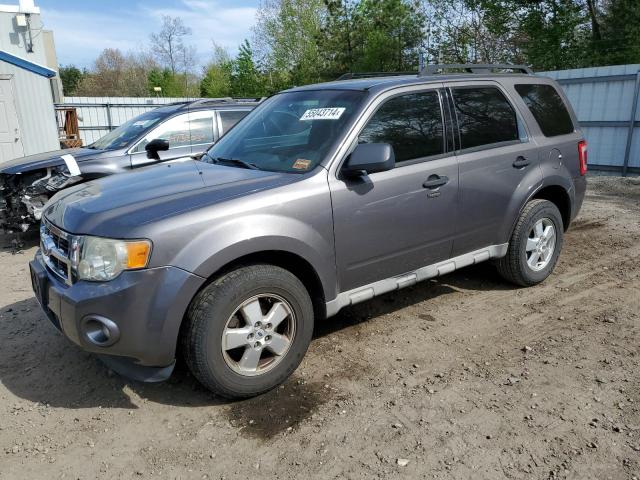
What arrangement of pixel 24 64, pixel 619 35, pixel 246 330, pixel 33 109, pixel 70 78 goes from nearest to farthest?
pixel 246 330, pixel 24 64, pixel 33 109, pixel 619 35, pixel 70 78

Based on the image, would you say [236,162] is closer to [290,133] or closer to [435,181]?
[290,133]

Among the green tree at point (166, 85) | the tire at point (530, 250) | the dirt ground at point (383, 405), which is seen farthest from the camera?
the green tree at point (166, 85)

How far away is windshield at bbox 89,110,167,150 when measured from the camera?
6887 mm

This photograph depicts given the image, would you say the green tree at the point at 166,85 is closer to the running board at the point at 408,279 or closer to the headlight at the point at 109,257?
the running board at the point at 408,279

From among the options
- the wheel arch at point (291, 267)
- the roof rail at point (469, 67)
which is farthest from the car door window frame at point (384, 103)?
the wheel arch at point (291, 267)

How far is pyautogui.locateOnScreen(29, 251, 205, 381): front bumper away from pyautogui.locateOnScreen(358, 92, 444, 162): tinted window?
63.9 inches

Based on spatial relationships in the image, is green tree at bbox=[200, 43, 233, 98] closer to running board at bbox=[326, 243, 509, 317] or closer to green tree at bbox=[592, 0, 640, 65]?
green tree at bbox=[592, 0, 640, 65]

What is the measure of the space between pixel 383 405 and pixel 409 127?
1.98 metres

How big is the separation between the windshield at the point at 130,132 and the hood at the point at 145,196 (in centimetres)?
339

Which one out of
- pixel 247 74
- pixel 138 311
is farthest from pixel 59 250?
pixel 247 74

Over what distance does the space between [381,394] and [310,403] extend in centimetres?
44

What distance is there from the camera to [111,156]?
21.7 feet

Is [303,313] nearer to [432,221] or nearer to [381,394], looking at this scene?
[381,394]

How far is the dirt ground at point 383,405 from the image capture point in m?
2.58
